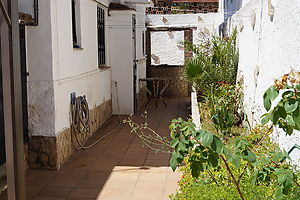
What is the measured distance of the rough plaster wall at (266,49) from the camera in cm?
407

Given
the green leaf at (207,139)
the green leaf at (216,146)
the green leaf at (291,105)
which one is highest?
the green leaf at (291,105)

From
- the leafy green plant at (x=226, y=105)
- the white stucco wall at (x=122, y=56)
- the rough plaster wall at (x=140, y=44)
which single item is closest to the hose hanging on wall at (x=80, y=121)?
the leafy green plant at (x=226, y=105)

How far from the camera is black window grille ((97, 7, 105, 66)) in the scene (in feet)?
34.6

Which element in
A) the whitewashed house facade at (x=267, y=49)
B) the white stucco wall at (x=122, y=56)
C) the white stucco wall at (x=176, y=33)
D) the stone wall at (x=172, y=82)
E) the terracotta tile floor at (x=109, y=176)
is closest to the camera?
the whitewashed house facade at (x=267, y=49)

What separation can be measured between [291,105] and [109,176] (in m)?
4.65

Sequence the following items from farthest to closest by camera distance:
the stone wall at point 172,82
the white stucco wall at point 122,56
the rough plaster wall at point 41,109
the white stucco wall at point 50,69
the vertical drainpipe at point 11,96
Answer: the stone wall at point 172,82
the white stucco wall at point 122,56
the rough plaster wall at point 41,109
the white stucco wall at point 50,69
the vertical drainpipe at point 11,96

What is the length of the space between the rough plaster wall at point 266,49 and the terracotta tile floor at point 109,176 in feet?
5.64

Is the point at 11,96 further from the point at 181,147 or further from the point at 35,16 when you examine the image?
the point at 35,16

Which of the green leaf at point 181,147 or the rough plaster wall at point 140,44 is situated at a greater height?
the rough plaster wall at point 140,44

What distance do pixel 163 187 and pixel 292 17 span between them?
3.00m

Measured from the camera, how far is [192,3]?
21312 mm

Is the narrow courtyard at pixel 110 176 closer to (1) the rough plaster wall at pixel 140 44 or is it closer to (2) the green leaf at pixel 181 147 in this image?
(2) the green leaf at pixel 181 147

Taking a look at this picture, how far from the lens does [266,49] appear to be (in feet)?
19.0

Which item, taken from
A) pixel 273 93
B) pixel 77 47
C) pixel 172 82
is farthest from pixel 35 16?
pixel 172 82
